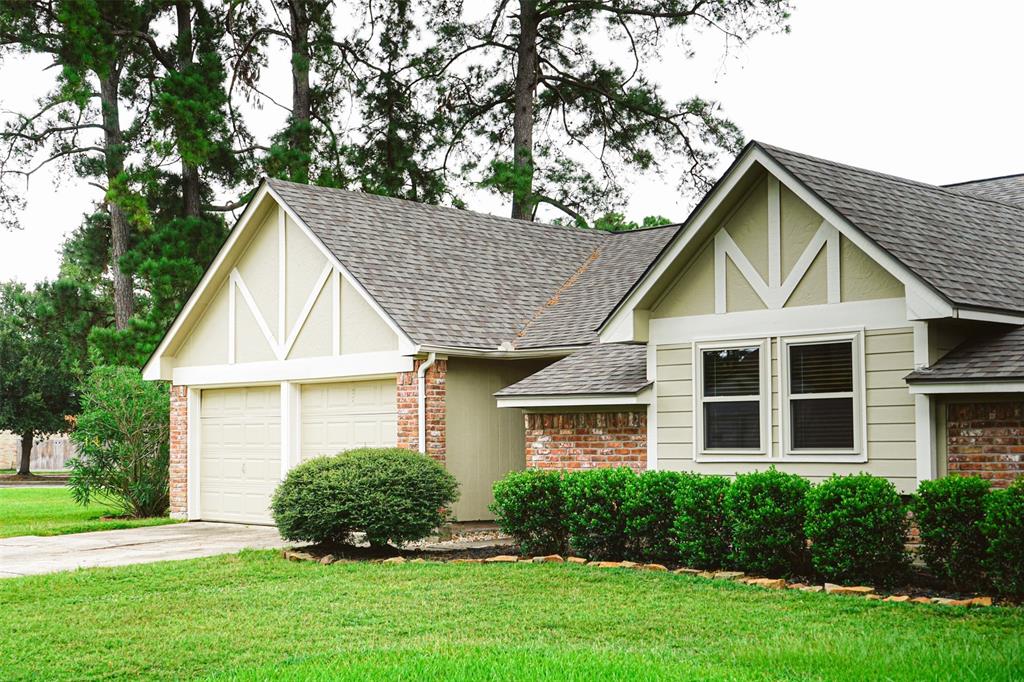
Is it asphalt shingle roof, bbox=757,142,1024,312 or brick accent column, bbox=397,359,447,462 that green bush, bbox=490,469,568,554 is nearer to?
brick accent column, bbox=397,359,447,462

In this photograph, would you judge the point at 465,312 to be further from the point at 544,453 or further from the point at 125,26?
the point at 125,26

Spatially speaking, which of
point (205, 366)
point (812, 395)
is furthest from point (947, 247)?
point (205, 366)

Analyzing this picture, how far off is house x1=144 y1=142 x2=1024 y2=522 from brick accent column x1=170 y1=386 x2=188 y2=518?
0.13 feet

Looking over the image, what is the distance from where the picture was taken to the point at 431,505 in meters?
14.7

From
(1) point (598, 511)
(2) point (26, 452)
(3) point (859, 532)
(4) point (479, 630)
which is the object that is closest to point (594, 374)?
(1) point (598, 511)

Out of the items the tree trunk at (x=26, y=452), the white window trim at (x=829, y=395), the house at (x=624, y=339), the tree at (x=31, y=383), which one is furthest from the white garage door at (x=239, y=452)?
the tree trunk at (x=26, y=452)

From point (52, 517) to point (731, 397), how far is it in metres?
15.3

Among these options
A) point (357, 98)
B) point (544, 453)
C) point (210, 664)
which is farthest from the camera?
point (357, 98)

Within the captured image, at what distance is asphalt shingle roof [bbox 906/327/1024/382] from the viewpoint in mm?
11547

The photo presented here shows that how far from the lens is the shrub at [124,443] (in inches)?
865

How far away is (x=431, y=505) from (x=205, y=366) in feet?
25.2

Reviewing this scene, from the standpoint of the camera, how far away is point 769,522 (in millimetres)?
11969

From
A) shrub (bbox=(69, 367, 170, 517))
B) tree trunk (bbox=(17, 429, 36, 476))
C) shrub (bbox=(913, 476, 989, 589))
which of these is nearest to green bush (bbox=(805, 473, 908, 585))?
shrub (bbox=(913, 476, 989, 589))

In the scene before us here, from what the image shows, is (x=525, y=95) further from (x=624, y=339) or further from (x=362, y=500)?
(x=362, y=500)
